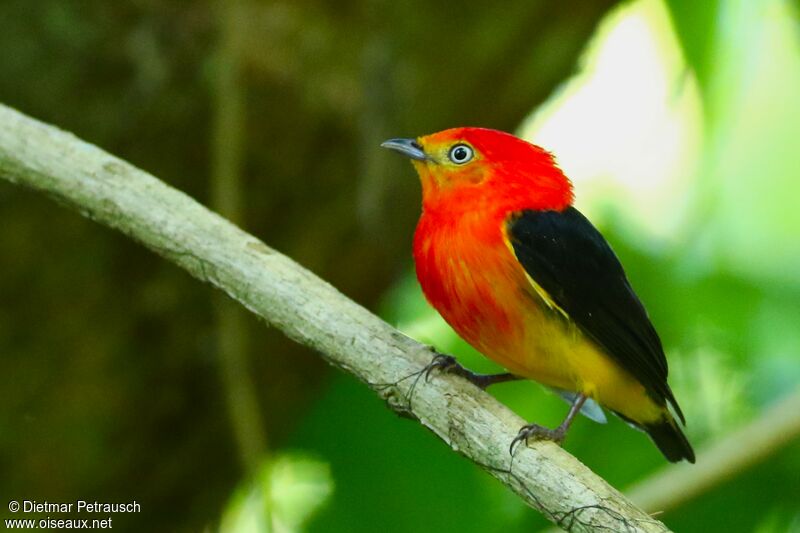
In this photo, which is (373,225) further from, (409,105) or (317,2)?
(317,2)

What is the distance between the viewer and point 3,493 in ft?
13.9

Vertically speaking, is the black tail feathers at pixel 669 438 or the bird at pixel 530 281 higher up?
the bird at pixel 530 281

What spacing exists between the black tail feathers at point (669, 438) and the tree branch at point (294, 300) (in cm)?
114

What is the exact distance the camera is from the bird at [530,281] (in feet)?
11.1

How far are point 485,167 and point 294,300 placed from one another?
1.01 metres

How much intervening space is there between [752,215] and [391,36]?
2.33m

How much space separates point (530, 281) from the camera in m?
3.37

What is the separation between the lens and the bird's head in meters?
3.71

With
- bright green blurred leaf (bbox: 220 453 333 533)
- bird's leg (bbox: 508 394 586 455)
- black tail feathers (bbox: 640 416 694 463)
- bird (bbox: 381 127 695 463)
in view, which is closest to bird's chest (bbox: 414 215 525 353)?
bird (bbox: 381 127 695 463)

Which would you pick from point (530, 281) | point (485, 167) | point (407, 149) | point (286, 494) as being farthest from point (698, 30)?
point (286, 494)

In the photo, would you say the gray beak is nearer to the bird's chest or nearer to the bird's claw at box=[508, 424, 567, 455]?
the bird's chest

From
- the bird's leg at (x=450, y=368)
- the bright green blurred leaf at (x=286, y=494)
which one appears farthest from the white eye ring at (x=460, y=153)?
the bright green blurred leaf at (x=286, y=494)

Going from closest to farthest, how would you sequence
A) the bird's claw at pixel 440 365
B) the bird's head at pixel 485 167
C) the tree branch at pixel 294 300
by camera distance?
the tree branch at pixel 294 300 → the bird's claw at pixel 440 365 → the bird's head at pixel 485 167

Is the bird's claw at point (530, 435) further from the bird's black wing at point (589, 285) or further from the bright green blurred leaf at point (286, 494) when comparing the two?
the bright green blurred leaf at point (286, 494)
